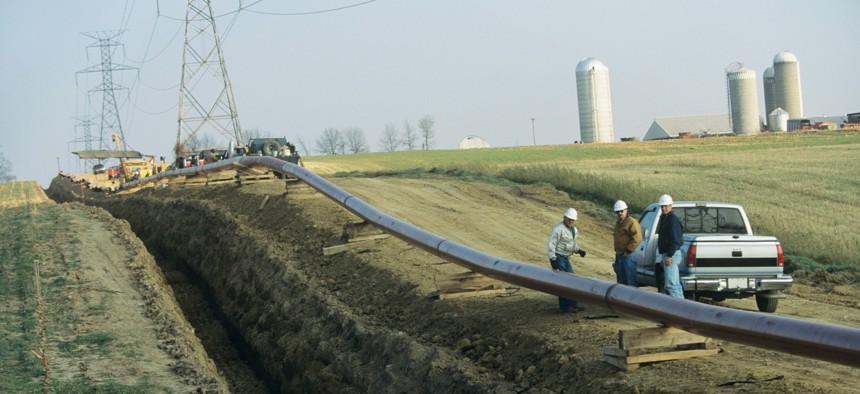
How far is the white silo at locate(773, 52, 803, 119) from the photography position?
4761 inches

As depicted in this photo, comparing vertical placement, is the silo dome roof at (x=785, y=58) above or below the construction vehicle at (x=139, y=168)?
above

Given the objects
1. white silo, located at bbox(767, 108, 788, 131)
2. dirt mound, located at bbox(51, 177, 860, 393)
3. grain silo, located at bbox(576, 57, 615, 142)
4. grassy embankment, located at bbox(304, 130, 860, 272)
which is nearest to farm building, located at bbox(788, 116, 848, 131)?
white silo, located at bbox(767, 108, 788, 131)

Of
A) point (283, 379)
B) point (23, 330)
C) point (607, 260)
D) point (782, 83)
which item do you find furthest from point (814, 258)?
point (782, 83)

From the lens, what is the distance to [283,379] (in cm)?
1391

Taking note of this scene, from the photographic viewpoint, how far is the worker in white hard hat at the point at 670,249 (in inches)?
492

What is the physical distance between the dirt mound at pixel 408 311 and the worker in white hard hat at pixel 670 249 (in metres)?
1.29

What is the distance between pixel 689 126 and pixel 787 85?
13.3m

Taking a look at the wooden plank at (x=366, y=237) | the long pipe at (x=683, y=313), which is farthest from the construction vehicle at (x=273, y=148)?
the long pipe at (x=683, y=313)

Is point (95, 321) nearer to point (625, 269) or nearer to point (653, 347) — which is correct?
point (625, 269)

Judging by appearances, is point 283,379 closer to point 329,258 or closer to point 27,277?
point 329,258

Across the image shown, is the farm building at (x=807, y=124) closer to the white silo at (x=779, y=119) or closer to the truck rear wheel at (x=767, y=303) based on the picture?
the white silo at (x=779, y=119)

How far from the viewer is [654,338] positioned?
28.7 ft

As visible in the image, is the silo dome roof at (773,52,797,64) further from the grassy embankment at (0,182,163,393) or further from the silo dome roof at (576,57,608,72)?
the grassy embankment at (0,182,163,393)

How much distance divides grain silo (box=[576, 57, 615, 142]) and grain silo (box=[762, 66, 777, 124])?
29021mm
